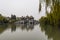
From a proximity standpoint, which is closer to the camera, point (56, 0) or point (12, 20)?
point (56, 0)

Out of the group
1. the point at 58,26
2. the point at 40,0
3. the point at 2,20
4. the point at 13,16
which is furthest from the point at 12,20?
the point at 40,0

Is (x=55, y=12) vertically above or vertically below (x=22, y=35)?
above

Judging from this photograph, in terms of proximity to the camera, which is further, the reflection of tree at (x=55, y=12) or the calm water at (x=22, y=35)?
the reflection of tree at (x=55, y=12)

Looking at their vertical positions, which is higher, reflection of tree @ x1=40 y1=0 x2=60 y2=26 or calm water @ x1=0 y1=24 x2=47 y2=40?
reflection of tree @ x1=40 y1=0 x2=60 y2=26

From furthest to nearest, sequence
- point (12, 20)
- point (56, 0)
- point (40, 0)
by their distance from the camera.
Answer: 1. point (12, 20)
2. point (40, 0)
3. point (56, 0)

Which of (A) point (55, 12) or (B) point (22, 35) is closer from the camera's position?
(B) point (22, 35)

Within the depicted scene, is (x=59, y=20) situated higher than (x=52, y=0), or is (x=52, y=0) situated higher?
(x=52, y=0)

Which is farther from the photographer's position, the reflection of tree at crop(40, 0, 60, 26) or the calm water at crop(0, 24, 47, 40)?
the reflection of tree at crop(40, 0, 60, 26)

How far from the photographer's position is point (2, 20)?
74625 millimetres

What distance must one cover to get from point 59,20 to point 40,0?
31.1ft

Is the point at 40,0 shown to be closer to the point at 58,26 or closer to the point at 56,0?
the point at 56,0

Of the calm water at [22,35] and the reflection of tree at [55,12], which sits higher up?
the reflection of tree at [55,12]

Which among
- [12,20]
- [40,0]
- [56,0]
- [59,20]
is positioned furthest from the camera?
[12,20]

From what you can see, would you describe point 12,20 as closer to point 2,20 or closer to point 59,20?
point 2,20
